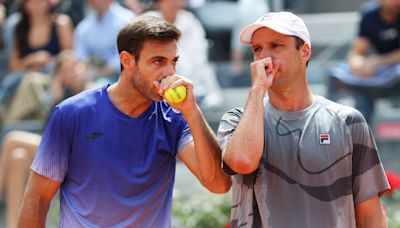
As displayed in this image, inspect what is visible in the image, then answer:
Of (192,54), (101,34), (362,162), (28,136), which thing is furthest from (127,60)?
(101,34)

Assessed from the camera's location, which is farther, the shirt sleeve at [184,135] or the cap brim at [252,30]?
the shirt sleeve at [184,135]

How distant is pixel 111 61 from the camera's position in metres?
9.97

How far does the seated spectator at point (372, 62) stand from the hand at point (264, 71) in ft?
16.4

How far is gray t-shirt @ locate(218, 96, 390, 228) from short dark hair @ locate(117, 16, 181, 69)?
542 millimetres

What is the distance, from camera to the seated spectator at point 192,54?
31.8 feet

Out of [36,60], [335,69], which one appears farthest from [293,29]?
[36,60]

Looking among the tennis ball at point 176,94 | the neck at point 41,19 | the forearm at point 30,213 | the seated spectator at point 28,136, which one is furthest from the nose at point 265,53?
the neck at point 41,19

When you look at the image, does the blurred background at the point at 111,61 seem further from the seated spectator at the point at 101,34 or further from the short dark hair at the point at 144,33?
the short dark hair at the point at 144,33

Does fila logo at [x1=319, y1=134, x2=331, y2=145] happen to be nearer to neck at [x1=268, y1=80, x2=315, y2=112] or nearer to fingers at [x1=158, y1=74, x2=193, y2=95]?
neck at [x1=268, y1=80, x2=315, y2=112]

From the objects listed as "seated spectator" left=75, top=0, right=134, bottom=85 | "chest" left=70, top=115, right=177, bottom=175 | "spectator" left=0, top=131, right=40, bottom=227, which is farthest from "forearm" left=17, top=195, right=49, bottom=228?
"seated spectator" left=75, top=0, right=134, bottom=85

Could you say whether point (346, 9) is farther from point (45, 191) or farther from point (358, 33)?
point (45, 191)

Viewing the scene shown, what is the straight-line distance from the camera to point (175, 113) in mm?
4742

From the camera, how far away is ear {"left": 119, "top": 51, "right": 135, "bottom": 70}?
15.2ft

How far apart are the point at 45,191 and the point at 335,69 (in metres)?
5.27
